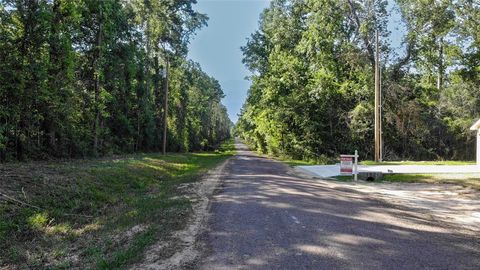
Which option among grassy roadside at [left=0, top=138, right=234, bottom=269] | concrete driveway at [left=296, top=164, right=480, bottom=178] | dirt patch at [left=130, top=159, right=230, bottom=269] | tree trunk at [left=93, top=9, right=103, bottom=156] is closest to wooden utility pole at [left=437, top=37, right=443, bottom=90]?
concrete driveway at [left=296, top=164, right=480, bottom=178]

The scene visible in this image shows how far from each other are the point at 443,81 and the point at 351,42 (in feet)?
60.4

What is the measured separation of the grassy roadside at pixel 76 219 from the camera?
548cm

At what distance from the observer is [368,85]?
30234mm

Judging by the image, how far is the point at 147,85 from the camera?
113 feet

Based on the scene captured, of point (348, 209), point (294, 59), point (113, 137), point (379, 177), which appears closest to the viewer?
point (348, 209)

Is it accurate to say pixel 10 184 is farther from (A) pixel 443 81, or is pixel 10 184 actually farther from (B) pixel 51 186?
(A) pixel 443 81

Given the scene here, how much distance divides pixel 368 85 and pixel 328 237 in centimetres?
2646

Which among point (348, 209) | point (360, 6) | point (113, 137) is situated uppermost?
point (360, 6)

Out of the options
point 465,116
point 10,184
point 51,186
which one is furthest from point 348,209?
point 465,116

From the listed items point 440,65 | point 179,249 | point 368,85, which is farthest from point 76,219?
point 440,65

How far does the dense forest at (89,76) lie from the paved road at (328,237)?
9.75 metres

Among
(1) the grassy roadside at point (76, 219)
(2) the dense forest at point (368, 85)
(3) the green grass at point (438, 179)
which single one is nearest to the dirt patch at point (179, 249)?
(1) the grassy roadside at point (76, 219)

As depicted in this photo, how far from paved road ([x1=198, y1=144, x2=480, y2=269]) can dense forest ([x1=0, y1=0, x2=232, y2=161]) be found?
9.75 metres

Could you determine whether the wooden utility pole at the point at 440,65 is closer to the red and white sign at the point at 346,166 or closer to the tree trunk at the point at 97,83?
the red and white sign at the point at 346,166
